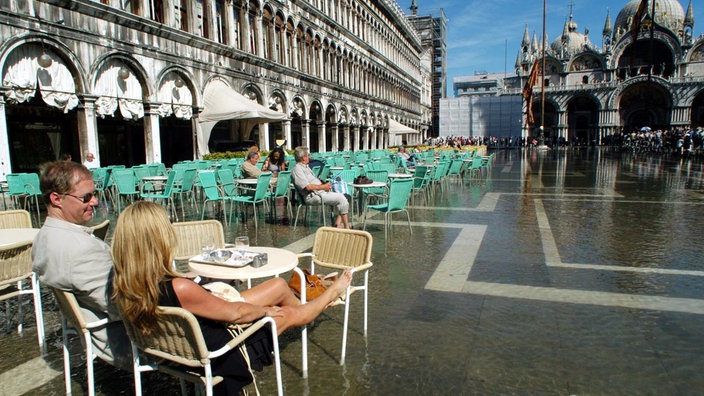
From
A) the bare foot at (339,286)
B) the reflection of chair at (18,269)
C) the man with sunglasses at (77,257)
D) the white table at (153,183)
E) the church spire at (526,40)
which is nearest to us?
the man with sunglasses at (77,257)

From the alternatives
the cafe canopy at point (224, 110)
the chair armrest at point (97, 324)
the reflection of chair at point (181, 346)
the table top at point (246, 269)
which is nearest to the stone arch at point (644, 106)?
the cafe canopy at point (224, 110)

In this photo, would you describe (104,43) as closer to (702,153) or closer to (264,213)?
(264,213)

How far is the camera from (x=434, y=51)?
8075 centimetres

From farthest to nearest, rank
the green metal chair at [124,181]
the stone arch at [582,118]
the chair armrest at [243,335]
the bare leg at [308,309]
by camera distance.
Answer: the stone arch at [582,118], the green metal chair at [124,181], the bare leg at [308,309], the chair armrest at [243,335]

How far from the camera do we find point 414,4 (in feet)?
268

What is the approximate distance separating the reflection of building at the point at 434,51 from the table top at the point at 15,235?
227 ft

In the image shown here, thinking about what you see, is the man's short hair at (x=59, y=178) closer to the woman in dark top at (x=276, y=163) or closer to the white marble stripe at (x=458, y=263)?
the white marble stripe at (x=458, y=263)

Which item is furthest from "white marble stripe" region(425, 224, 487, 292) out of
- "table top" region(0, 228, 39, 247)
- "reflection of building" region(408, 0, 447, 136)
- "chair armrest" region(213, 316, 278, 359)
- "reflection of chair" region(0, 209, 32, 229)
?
"reflection of building" region(408, 0, 447, 136)

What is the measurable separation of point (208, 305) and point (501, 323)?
2454 millimetres

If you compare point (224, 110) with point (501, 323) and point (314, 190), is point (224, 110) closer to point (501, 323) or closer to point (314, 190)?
point (314, 190)

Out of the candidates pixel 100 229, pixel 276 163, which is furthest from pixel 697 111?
pixel 100 229

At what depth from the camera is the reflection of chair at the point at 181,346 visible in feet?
6.85

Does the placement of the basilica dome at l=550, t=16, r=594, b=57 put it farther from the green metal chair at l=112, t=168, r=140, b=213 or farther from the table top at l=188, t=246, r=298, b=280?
the table top at l=188, t=246, r=298, b=280

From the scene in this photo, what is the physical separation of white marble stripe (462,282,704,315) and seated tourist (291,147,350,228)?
284 cm
